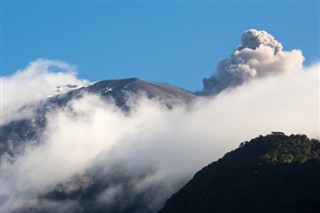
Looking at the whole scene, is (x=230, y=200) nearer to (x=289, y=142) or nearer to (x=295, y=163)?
(x=295, y=163)

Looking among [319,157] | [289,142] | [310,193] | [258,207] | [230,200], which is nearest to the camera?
[310,193]

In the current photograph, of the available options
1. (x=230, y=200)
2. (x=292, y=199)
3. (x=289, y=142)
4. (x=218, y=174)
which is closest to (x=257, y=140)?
(x=289, y=142)

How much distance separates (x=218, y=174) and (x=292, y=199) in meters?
21.7

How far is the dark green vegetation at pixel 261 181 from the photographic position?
100 metres

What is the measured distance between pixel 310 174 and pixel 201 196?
17001mm

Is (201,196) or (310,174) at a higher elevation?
(201,196)

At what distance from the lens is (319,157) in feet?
385

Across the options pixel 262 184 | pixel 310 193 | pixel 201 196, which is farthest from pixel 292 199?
pixel 201 196

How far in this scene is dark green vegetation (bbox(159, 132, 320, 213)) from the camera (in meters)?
100

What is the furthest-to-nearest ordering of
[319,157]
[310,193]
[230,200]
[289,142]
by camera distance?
1. [289,142]
2. [319,157]
3. [230,200]
4. [310,193]

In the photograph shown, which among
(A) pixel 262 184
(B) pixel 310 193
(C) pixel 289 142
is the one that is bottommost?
(B) pixel 310 193

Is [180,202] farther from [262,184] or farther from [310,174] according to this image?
[310,174]

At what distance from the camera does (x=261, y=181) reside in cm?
11050

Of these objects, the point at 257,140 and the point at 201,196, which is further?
the point at 257,140
